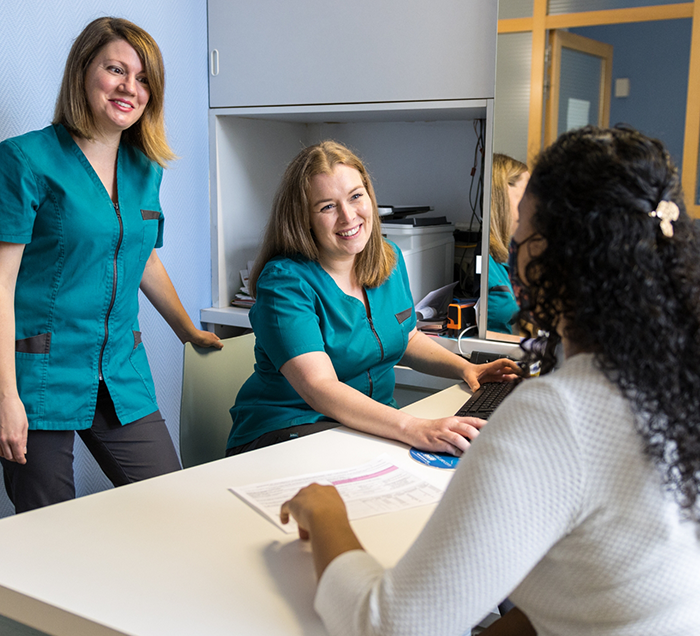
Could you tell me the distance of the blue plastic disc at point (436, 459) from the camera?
1315 mm

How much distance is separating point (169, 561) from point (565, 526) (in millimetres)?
539

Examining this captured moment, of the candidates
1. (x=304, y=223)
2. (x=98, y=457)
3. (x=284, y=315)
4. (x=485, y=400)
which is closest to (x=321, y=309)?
(x=284, y=315)

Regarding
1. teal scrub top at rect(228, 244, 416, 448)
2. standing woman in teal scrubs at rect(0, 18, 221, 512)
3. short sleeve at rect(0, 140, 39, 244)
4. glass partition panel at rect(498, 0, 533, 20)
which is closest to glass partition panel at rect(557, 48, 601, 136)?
glass partition panel at rect(498, 0, 533, 20)

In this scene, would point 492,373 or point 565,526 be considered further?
point 492,373

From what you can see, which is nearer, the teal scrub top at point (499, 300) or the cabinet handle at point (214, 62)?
the teal scrub top at point (499, 300)

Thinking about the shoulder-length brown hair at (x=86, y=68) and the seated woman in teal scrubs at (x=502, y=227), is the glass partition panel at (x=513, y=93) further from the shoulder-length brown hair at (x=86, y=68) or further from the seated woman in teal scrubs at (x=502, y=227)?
the shoulder-length brown hair at (x=86, y=68)

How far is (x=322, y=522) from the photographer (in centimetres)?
90

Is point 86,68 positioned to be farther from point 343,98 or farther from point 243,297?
point 243,297

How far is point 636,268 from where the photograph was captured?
660 millimetres

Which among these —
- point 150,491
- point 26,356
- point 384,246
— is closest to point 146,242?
point 26,356

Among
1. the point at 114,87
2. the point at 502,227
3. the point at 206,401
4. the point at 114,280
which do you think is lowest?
the point at 206,401

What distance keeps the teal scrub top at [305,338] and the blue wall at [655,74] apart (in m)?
0.82

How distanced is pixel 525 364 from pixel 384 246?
1071 mm

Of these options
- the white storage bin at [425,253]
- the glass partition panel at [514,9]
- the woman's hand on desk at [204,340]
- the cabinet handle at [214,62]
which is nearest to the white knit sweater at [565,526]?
the woman's hand on desk at [204,340]
